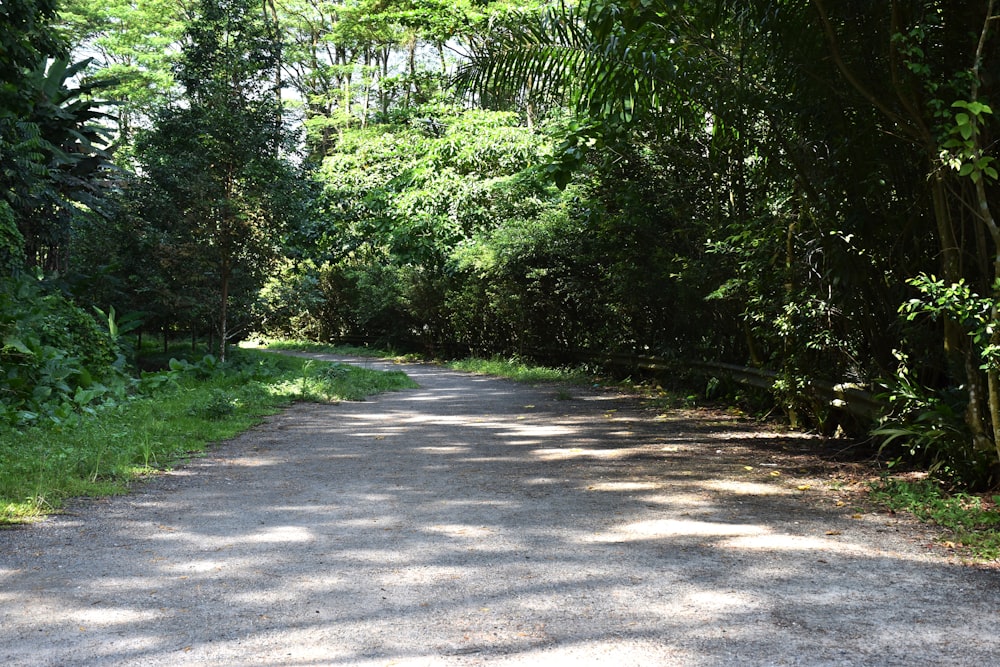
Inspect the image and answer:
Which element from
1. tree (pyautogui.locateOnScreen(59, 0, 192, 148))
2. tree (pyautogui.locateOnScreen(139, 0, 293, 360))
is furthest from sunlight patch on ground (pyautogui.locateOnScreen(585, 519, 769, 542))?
tree (pyautogui.locateOnScreen(59, 0, 192, 148))

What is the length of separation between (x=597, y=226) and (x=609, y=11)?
21.8 ft

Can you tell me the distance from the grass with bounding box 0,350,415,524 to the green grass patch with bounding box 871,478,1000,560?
18.1ft

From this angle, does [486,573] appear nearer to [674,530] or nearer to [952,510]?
[674,530]

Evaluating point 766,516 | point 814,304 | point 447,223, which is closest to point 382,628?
point 766,516

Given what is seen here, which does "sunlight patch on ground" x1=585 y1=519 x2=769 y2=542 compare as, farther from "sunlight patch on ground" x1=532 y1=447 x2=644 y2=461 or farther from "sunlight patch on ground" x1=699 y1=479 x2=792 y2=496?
"sunlight patch on ground" x1=532 y1=447 x2=644 y2=461

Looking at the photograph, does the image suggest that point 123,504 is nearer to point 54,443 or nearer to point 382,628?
point 54,443

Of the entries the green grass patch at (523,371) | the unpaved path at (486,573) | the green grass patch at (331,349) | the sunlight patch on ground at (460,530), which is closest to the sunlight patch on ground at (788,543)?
the unpaved path at (486,573)

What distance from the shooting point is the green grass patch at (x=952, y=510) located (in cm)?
487

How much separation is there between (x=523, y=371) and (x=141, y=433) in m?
11.4

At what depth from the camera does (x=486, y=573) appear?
442 cm

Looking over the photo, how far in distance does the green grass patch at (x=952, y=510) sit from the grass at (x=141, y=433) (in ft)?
18.1

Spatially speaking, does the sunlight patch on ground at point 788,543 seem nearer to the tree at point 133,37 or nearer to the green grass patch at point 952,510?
the green grass patch at point 952,510

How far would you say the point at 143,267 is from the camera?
18.3 metres

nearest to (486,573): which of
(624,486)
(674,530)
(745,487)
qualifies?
(674,530)
